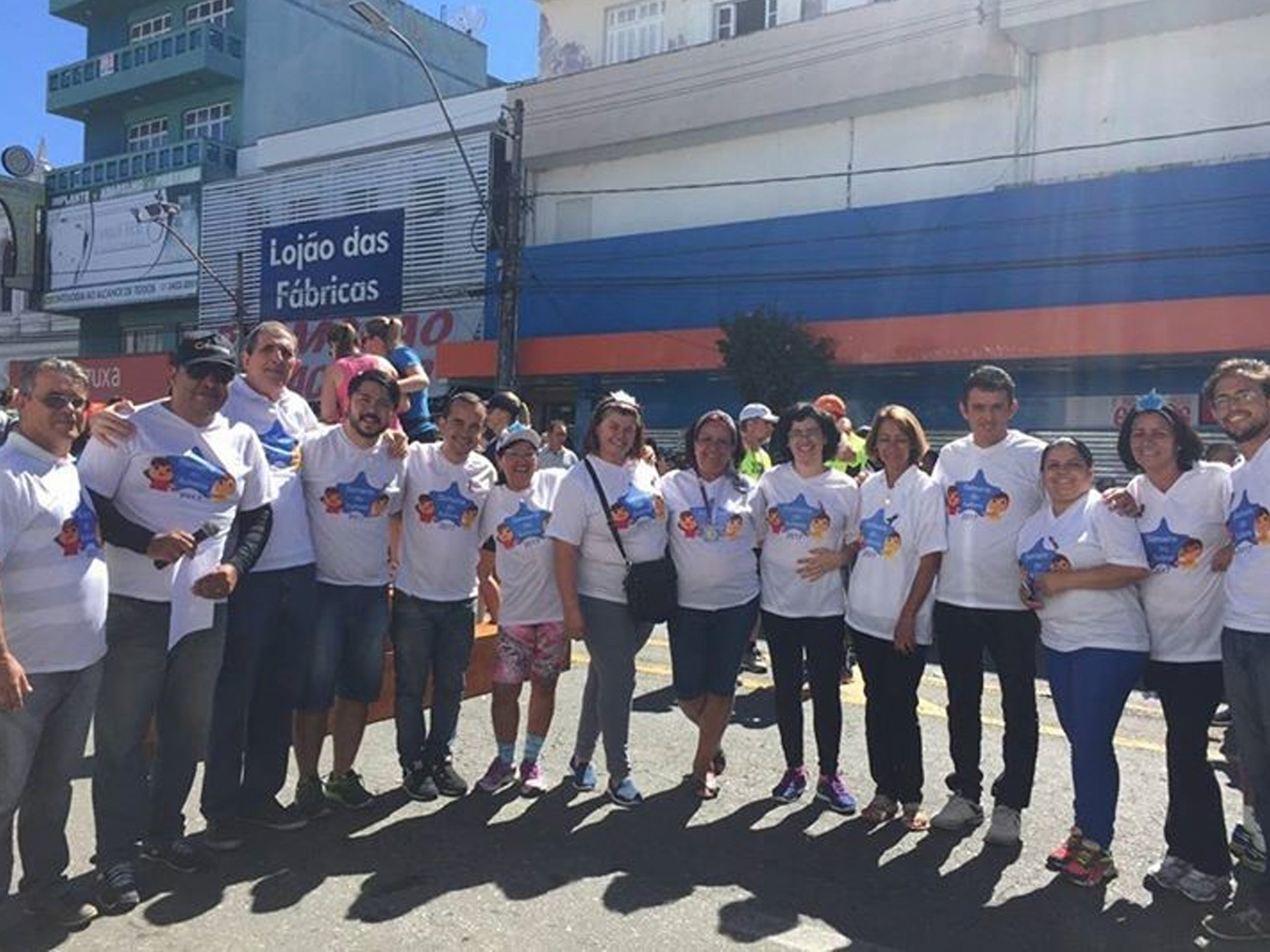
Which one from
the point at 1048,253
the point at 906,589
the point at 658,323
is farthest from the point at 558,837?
the point at 658,323

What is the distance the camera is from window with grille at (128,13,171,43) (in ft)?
110

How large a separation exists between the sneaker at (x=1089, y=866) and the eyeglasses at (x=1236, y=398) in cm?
169

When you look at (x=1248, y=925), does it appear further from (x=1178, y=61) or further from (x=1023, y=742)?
(x=1178, y=61)

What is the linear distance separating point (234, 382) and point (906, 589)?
9.54 feet

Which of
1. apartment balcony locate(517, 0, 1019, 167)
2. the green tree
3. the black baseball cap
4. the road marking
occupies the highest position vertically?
apartment balcony locate(517, 0, 1019, 167)

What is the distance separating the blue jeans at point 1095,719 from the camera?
3865 millimetres

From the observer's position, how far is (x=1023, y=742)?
4.35 metres

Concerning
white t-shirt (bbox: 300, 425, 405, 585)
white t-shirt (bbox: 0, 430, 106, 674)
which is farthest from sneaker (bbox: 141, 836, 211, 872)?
white t-shirt (bbox: 300, 425, 405, 585)

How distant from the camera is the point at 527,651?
4.79 m

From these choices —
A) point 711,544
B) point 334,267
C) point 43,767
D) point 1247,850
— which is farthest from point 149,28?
point 1247,850

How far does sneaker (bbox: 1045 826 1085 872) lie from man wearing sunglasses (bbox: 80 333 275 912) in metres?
3.26

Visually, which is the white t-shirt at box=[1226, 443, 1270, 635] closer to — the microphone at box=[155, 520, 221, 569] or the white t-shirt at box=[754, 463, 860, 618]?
the white t-shirt at box=[754, 463, 860, 618]

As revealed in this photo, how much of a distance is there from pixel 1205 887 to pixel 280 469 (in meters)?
3.87

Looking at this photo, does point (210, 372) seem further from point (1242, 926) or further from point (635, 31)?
point (635, 31)
